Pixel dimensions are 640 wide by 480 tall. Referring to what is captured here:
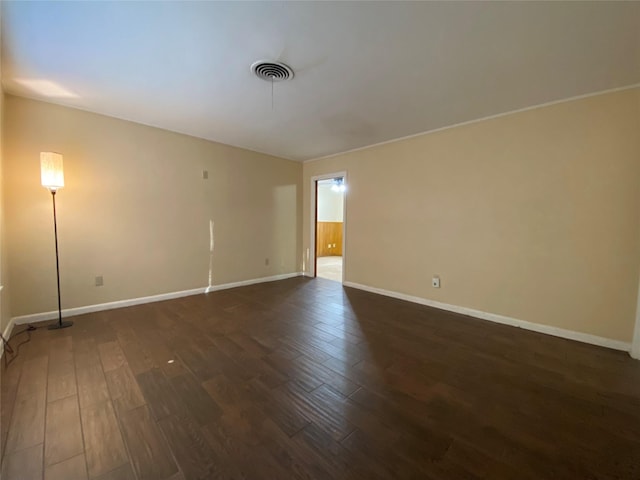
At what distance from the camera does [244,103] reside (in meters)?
2.76

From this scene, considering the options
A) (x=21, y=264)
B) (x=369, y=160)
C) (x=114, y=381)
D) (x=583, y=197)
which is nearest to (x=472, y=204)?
(x=583, y=197)

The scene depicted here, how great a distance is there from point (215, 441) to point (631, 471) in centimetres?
206

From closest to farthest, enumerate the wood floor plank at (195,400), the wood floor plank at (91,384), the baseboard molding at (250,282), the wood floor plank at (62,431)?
1. the wood floor plank at (62,431)
2. the wood floor plank at (195,400)
3. the wood floor plank at (91,384)
4. the baseboard molding at (250,282)

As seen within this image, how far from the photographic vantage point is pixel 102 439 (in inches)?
53.9

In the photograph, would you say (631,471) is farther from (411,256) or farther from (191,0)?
(191,0)

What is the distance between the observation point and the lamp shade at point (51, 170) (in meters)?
2.58

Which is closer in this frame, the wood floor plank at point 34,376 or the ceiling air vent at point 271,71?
the wood floor plank at point 34,376

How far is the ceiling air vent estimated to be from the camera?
6.73 feet

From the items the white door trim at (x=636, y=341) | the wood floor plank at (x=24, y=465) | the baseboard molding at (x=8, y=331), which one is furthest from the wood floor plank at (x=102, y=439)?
the white door trim at (x=636, y=341)

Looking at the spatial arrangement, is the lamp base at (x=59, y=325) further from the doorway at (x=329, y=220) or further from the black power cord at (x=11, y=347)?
the doorway at (x=329, y=220)

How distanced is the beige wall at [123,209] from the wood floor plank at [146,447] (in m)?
2.44

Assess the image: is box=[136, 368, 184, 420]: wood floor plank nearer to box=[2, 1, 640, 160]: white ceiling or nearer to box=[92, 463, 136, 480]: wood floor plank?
box=[92, 463, 136, 480]: wood floor plank

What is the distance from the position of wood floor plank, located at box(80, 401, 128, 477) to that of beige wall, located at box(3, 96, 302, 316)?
2.20 m

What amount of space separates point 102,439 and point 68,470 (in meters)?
0.18
